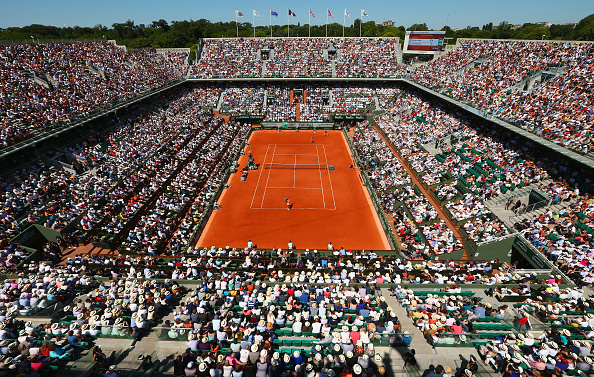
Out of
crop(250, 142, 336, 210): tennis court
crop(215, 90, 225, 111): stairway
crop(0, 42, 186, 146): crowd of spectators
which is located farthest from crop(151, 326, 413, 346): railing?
crop(215, 90, 225, 111): stairway

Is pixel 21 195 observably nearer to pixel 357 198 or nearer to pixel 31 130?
pixel 31 130

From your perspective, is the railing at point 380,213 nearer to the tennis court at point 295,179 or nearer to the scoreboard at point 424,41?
the tennis court at point 295,179

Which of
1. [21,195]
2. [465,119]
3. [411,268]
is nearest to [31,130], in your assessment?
[21,195]

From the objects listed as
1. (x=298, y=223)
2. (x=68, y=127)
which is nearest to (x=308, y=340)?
(x=298, y=223)

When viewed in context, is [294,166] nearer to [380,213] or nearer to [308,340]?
[380,213]

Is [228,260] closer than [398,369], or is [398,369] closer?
[398,369]

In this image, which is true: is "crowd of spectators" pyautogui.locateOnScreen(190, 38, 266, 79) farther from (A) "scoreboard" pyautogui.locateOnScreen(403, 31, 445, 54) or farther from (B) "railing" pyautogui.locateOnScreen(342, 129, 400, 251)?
(B) "railing" pyautogui.locateOnScreen(342, 129, 400, 251)
